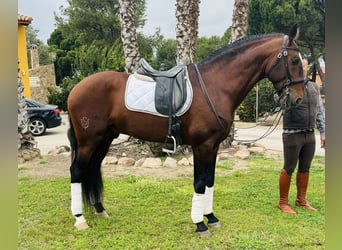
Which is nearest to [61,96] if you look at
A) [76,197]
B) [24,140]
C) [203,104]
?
[24,140]

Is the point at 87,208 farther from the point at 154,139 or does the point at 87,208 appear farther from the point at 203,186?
the point at 203,186

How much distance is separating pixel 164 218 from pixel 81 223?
0.91 meters

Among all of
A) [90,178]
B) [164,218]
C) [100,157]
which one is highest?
[100,157]

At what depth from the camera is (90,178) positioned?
3.32 metres

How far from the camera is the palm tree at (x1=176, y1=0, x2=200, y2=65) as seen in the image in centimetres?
636

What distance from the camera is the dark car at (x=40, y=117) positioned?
9.97m

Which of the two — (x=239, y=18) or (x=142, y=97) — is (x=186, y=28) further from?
(x=142, y=97)

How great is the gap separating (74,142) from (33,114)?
24.6 feet

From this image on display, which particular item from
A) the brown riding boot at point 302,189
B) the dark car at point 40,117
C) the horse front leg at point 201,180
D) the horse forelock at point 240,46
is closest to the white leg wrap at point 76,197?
the horse front leg at point 201,180

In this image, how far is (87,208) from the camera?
3.39 metres

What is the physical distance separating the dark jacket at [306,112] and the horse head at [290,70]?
0.52 m

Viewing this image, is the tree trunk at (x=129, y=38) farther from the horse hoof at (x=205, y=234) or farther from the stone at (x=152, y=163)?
the horse hoof at (x=205, y=234)
